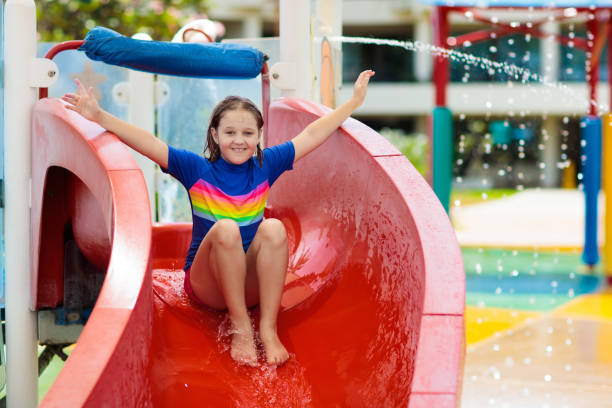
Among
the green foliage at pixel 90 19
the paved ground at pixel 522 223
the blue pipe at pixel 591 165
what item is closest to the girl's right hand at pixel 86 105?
the blue pipe at pixel 591 165

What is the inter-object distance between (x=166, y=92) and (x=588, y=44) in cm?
308

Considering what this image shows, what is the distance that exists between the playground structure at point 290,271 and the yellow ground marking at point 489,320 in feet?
4.95

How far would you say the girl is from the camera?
2020 millimetres

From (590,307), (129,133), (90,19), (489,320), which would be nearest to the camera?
(129,133)

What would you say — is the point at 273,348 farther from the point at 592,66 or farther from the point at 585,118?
the point at 592,66

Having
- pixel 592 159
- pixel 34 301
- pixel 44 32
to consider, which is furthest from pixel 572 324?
pixel 44 32

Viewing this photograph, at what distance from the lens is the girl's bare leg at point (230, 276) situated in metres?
1.97

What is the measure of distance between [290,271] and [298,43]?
84 centimetres

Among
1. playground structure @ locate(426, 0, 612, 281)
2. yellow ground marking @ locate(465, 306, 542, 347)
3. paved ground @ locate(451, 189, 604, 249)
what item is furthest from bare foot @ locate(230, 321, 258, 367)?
paved ground @ locate(451, 189, 604, 249)

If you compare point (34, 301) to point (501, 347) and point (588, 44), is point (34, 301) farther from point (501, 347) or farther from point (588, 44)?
point (588, 44)

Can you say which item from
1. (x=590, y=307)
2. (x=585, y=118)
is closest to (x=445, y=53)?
(x=590, y=307)

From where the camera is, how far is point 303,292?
232 centimetres

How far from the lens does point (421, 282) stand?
178cm

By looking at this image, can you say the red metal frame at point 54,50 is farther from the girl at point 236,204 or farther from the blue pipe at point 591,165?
the blue pipe at point 591,165
